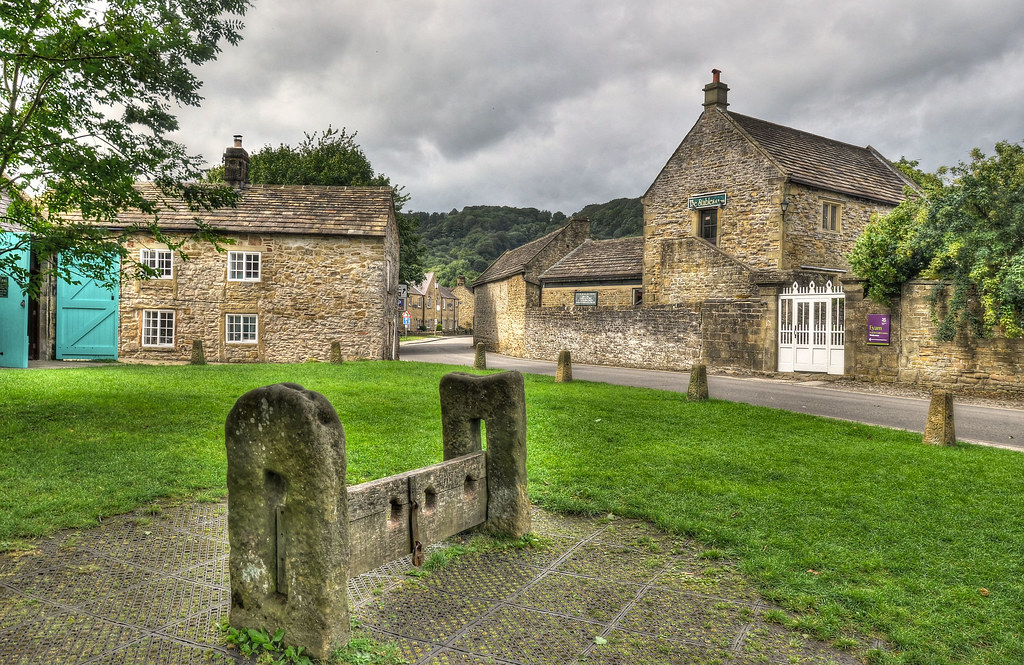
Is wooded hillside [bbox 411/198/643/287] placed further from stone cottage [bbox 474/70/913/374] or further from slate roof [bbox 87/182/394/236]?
slate roof [bbox 87/182/394/236]

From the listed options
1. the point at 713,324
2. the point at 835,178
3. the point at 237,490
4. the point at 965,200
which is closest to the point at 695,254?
the point at 713,324

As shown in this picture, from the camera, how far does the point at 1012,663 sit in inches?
120

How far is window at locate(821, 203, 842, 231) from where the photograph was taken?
24.2 meters

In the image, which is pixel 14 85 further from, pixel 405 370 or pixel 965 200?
pixel 965 200

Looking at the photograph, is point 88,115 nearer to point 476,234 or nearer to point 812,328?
point 812,328

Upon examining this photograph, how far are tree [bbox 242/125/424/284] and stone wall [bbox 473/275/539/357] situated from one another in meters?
4.82

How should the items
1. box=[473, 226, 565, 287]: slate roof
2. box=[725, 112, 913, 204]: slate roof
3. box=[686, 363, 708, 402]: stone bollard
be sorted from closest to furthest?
box=[686, 363, 708, 402]: stone bollard, box=[725, 112, 913, 204]: slate roof, box=[473, 226, 565, 287]: slate roof

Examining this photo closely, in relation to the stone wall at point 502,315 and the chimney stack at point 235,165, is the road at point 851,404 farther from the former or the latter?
the chimney stack at point 235,165

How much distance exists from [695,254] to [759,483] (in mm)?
17943

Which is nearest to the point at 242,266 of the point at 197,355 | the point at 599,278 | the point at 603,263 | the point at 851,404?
the point at 197,355

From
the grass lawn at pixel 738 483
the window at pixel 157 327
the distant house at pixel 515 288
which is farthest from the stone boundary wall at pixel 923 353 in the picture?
the window at pixel 157 327

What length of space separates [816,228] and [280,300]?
21.1m

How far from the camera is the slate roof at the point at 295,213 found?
2288cm

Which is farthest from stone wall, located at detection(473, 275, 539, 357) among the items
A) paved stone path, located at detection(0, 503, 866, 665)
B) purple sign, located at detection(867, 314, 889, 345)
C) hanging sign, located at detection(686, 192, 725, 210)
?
paved stone path, located at detection(0, 503, 866, 665)
